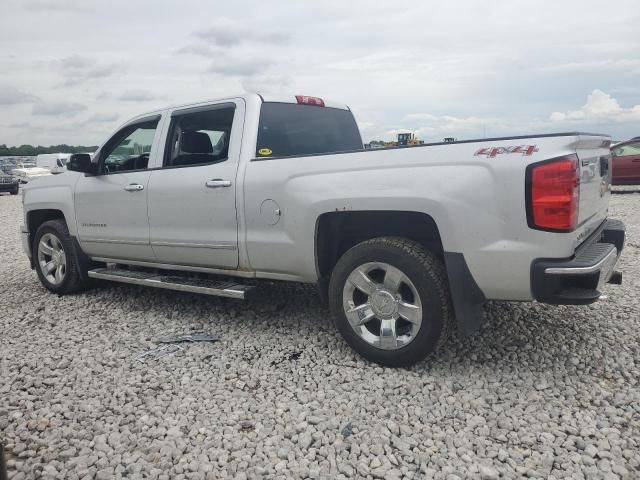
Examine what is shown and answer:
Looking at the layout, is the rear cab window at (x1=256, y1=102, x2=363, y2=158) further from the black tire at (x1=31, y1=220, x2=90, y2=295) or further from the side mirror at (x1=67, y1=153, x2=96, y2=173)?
the black tire at (x1=31, y1=220, x2=90, y2=295)

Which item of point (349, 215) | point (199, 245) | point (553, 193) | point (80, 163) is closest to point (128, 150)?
point (80, 163)

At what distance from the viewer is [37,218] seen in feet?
19.7

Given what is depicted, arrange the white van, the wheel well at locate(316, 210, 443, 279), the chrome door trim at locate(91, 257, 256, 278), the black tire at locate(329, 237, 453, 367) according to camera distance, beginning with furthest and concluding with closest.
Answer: the white van, the chrome door trim at locate(91, 257, 256, 278), the wheel well at locate(316, 210, 443, 279), the black tire at locate(329, 237, 453, 367)

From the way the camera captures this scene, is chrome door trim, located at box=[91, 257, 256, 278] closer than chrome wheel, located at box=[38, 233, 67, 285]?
Yes

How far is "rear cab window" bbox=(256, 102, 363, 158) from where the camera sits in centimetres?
433

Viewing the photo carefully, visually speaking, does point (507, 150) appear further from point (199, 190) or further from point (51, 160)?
point (51, 160)

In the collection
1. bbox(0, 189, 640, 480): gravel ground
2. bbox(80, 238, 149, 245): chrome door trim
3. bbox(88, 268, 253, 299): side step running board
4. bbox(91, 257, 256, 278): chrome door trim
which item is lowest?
bbox(0, 189, 640, 480): gravel ground

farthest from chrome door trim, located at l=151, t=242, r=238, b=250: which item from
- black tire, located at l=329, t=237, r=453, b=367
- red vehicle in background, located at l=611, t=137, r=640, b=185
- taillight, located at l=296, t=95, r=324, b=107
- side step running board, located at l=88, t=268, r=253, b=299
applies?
red vehicle in background, located at l=611, t=137, r=640, b=185

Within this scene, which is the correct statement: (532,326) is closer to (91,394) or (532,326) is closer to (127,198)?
(91,394)

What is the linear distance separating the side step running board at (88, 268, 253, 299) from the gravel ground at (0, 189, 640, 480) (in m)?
0.36

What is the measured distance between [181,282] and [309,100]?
199 cm

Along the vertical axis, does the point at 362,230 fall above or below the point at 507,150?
below

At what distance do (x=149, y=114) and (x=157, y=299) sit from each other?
1.85 metres

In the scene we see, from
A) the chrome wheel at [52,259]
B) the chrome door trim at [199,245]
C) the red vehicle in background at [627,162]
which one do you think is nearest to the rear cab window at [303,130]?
the chrome door trim at [199,245]
